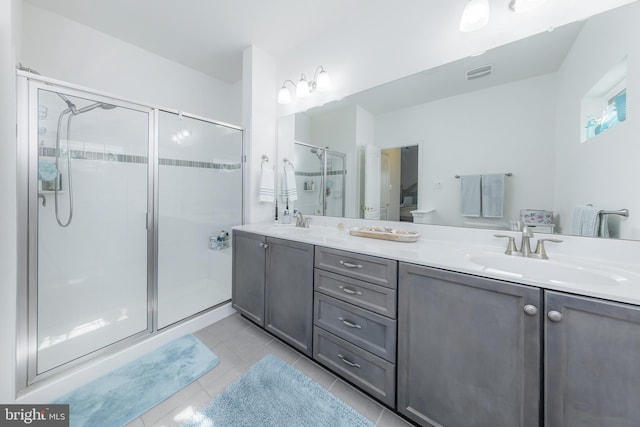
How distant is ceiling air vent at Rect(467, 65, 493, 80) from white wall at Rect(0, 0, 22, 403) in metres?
2.36

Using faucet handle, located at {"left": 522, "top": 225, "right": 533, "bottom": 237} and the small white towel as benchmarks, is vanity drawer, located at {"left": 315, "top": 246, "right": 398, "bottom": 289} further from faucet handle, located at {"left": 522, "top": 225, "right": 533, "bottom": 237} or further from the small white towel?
the small white towel

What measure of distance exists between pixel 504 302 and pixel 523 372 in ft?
0.77

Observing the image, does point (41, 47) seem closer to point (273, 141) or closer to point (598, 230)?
point (273, 141)

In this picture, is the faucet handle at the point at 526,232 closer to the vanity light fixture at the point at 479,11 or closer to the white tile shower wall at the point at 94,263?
the vanity light fixture at the point at 479,11

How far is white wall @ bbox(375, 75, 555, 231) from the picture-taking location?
121 cm

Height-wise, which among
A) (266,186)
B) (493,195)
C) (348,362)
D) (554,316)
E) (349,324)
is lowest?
(348,362)

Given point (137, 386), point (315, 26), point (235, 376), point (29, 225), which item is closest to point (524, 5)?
point (315, 26)

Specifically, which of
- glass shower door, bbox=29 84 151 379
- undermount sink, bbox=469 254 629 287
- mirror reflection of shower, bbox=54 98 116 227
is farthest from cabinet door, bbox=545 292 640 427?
mirror reflection of shower, bbox=54 98 116 227

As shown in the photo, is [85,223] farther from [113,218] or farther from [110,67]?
[110,67]

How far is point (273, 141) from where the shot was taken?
2439 millimetres

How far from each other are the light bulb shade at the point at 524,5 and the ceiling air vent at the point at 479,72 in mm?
254

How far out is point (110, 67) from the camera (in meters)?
2.14

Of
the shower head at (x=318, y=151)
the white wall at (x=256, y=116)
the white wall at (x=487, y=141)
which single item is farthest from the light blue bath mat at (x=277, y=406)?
the shower head at (x=318, y=151)

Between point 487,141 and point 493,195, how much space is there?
32 centimetres
